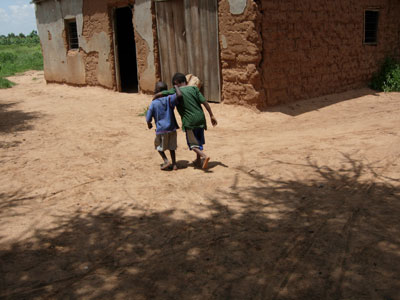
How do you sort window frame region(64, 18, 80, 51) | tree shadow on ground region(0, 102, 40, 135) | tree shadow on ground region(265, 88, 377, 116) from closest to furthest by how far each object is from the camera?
1. tree shadow on ground region(0, 102, 40, 135)
2. tree shadow on ground region(265, 88, 377, 116)
3. window frame region(64, 18, 80, 51)

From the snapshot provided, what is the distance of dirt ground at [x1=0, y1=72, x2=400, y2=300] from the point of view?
2.29 m

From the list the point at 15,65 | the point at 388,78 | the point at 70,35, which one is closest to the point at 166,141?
the point at 388,78

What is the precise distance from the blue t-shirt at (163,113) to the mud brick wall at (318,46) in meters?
3.39

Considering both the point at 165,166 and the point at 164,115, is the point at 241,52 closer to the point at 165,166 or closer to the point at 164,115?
the point at 164,115

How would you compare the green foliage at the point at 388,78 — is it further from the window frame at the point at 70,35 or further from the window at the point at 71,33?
the window at the point at 71,33

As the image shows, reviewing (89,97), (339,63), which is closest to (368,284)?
(339,63)

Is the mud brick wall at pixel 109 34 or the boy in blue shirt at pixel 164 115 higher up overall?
the mud brick wall at pixel 109 34

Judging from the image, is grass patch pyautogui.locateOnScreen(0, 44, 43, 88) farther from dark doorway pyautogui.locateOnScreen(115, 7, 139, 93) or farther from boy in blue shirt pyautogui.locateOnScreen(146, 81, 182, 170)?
boy in blue shirt pyautogui.locateOnScreen(146, 81, 182, 170)

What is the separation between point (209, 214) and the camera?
329cm

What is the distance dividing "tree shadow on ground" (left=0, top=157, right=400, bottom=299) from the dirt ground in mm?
10

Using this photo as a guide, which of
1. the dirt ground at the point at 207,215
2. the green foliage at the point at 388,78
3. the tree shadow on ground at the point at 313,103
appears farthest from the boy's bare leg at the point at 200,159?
the green foliage at the point at 388,78

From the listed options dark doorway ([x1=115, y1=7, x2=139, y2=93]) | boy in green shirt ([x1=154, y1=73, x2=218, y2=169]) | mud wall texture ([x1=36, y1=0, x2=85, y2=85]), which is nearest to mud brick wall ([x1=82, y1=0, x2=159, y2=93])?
mud wall texture ([x1=36, y1=0, x2=85, y2=85])

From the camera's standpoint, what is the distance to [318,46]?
841cm

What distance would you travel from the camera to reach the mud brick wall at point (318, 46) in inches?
292
